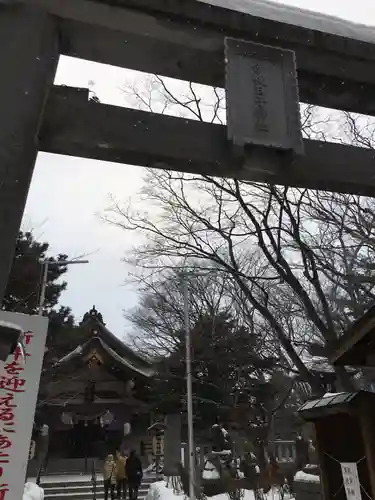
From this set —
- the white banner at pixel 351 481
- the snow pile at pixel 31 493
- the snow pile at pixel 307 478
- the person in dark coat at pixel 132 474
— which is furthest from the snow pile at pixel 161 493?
the white banner at pixel 351 481

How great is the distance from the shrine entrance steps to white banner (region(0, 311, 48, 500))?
48.3 ft

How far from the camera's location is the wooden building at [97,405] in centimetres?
2111

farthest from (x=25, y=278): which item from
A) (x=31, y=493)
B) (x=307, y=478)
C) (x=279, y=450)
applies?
(x=279, y=450)

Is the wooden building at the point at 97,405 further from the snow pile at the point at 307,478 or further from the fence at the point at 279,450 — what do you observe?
the snow pile at the point at 307,478

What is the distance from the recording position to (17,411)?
3.41m

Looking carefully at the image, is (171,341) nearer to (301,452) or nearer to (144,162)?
(301,452)

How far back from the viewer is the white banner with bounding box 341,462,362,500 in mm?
4824

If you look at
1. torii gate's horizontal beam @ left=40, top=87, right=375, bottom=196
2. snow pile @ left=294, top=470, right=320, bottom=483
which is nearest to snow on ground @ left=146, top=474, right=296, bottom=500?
snow pile @ left=294, top=470, right=320, bottom=483

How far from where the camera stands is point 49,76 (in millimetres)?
3357

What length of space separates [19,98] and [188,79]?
1509 millimetres

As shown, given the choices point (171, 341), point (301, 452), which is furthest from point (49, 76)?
point (171, 341)

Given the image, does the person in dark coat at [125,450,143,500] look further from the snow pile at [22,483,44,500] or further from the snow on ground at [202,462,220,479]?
the snow pile at [22,483,44,500]

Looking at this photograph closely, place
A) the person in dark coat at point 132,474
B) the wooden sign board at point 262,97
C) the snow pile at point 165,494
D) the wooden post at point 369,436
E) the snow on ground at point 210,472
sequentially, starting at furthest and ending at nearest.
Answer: the snow on ground at point 210,472, the person in dark coat at point 132,474, the snow pile at point 165,494, the wooden post at point 369,436, the wooden sign board at point 262,97

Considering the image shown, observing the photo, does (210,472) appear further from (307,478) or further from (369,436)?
(369,436)
